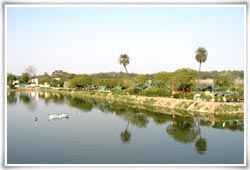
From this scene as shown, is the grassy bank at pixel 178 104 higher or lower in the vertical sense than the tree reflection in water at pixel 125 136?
higher

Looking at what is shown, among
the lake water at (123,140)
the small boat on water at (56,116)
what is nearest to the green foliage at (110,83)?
the lake water at (123,140)

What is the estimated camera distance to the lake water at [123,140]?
10.6 meters

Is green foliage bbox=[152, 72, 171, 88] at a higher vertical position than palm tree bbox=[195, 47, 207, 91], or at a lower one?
lower

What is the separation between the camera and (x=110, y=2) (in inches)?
269

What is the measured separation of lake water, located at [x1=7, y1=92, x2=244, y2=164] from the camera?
10.6 meters

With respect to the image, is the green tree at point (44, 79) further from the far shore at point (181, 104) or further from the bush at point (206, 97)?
the bush at point (206, 97)

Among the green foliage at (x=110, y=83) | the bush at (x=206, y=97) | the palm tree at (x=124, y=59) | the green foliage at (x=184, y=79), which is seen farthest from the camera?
the green foliage at (x=110, y=83)

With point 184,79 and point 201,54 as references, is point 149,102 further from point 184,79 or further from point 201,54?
point 201,54

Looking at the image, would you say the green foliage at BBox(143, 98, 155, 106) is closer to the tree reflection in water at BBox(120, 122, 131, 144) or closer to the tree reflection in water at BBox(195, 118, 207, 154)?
the tree reflection in water at BBox(120, 122, 131, 144)

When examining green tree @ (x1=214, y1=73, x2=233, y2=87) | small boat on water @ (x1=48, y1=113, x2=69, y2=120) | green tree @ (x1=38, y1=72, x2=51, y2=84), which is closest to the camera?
small boat on water @ (x1=48, y1=113, x2=69, y2=120)

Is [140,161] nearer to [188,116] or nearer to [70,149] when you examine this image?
[70,149]

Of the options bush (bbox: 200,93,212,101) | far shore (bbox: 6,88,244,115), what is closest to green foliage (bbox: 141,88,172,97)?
far shore (bbox: 6,88,244,115)

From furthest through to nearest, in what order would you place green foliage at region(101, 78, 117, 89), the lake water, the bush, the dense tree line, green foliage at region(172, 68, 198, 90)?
green foliage at region(101, 78, 117, 89) < the dense tree line < green foliage at region(172, 68, 198, 90) < the bush < the lake water

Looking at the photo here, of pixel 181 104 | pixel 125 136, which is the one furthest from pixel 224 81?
pixel 125 136
